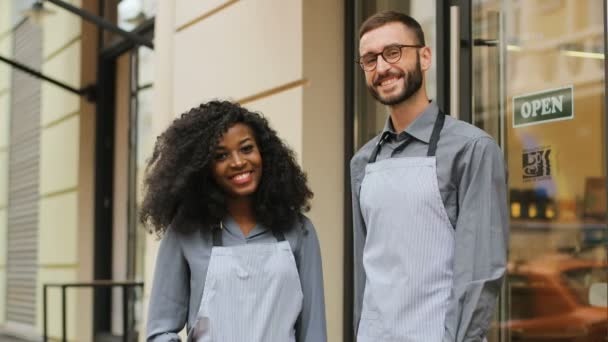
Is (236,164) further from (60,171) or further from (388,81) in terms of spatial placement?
(60,171)

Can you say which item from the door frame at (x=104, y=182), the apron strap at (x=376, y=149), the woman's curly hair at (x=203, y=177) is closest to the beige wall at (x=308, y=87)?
the woman's curly hair at (x=203, y=177)

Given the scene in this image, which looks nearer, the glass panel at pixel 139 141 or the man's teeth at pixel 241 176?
the man's teeth at pixel 241 176

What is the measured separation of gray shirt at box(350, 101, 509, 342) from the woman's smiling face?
62 centimetres

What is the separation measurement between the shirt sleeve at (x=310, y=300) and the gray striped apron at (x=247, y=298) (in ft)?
0.15

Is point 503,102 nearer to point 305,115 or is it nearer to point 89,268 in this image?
point 305,115

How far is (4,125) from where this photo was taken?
42.0ft

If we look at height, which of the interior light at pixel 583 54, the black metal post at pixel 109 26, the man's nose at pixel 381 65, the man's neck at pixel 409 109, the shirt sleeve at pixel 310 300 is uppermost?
the black metal post at pixel 109 26

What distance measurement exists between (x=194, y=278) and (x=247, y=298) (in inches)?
6.8

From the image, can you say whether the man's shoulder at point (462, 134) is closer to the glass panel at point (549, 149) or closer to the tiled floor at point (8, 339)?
the glass panel at point (549, 149)

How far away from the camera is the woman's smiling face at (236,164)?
2.96 m

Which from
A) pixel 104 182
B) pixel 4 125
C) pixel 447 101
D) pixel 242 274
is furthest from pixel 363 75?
pixel 4 125

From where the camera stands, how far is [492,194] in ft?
8.32

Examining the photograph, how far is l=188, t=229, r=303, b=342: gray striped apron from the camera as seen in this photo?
2.87 meters

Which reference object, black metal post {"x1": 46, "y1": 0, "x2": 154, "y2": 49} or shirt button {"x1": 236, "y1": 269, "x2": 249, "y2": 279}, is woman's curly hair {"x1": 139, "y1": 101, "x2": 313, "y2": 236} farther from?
black metal post {"x1": 46, "y1": 0, "x2": 154, "y2": 49}
